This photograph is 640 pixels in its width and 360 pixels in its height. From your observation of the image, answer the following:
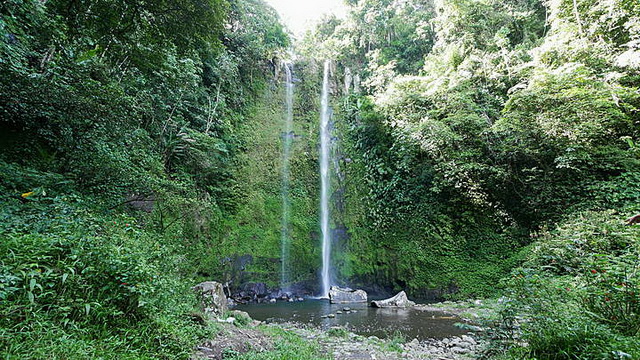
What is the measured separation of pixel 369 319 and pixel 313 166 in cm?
830

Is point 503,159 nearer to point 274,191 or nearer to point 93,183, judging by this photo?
point 274,191

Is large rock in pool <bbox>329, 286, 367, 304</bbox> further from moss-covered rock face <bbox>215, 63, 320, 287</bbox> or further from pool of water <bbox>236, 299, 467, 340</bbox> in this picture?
moss-covered rock face <bbox>215, 63, 320, 287</bbox>

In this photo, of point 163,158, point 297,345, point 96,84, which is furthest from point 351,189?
point 96,84

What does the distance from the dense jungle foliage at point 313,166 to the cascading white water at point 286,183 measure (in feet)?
1.00

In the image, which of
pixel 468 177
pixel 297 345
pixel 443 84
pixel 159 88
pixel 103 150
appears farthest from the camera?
pixel 443 84

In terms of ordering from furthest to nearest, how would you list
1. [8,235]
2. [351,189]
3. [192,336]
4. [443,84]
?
[351,189]
[443,84]
[192,336]
[8,235]

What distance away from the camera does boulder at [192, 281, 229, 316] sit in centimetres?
496

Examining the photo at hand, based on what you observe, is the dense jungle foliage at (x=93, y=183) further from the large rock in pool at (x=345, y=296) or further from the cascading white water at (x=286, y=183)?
the large rock in pool at (x=345, y=296)

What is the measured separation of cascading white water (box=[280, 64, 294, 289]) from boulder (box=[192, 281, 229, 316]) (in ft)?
16.6

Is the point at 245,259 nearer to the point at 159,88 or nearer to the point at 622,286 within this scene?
the point at 159,88

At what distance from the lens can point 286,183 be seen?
13.3 m

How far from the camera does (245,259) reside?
34.1 ft

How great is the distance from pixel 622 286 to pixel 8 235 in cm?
494

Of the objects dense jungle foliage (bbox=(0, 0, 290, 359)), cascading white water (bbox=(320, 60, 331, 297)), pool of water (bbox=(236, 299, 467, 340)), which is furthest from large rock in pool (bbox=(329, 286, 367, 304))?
dense jungle foliage (bbox=(0, 0, 290, 359))
